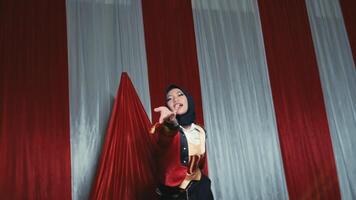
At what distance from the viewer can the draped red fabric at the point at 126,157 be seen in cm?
Result: 244

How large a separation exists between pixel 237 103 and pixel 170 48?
66cm

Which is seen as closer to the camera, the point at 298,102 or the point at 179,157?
the point at 179,157

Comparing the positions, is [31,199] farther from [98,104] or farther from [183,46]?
[183,46]

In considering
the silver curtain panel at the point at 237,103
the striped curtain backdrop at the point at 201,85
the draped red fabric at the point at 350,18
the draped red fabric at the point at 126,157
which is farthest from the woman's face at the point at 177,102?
the draped red fabric at the point at 350,18

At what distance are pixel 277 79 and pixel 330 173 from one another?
0.83 meters

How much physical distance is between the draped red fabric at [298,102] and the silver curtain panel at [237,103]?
0.07m

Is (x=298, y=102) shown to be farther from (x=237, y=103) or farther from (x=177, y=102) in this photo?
(x=177, y=102)

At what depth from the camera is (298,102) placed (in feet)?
11.0

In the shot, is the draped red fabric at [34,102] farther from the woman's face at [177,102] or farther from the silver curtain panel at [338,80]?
the silver curtain panel at [338,80]

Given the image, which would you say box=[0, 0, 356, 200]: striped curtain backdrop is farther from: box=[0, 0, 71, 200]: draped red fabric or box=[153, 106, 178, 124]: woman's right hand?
box=[153, 106, 178, 124]: woman's right hand

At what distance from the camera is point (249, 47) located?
3.41m

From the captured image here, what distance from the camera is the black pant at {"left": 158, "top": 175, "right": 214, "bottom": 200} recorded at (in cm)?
209

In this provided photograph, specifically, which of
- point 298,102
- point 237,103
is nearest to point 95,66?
point 237,103

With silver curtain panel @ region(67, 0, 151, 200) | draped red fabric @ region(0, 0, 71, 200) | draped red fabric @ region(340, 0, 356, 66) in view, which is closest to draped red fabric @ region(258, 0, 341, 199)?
draped red fabric @ region(340, 0, 356, 66)
